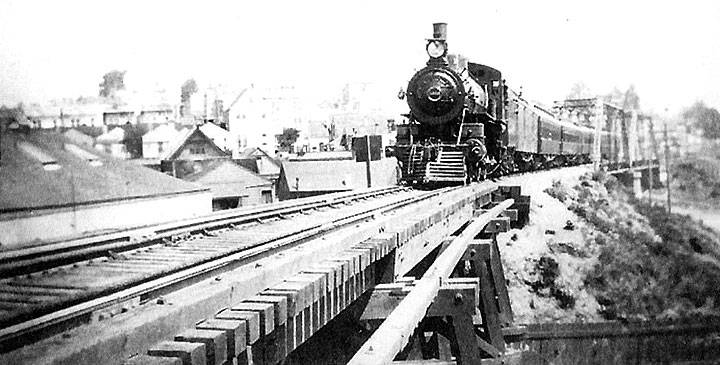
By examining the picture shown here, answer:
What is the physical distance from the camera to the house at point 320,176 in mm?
28594

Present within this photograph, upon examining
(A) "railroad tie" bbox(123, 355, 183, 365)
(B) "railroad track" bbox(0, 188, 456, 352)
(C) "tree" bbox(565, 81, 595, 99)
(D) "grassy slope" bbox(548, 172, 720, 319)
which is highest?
(C) "tree" bbox(565, 81, 595, 99)

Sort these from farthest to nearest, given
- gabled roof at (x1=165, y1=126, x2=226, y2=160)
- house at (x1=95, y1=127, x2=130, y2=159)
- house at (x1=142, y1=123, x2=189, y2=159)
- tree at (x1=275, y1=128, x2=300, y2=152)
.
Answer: tree at (x1=275, y1=128, x2=300, y2=152) → gabled roof at (x1=165, y1=126, x2=226, y2=160) → house at (x1=142, y1=123, x2=189, y2=159) → house at (x1=95, y1=127, x2=130, y2=159)

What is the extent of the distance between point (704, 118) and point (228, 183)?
15.2m

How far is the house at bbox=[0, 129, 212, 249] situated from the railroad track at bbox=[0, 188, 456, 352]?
57cm

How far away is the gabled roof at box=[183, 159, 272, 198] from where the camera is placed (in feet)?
66.6

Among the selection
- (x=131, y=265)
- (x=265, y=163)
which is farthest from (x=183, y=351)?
(x=265, y=163)

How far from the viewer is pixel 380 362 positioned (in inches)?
113

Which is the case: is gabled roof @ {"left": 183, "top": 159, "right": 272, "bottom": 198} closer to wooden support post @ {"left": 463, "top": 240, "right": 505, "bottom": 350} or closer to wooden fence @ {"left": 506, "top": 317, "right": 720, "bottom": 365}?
wooden fence @ {"left": 506, "top": 317, "right": 720, "bottom": 365}

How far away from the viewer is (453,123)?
584 inches

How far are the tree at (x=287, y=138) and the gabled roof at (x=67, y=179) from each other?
2942 centimetres

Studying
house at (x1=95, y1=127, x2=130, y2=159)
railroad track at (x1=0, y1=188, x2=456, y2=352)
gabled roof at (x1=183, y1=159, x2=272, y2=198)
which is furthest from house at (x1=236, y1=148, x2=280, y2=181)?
railroad track at (x1=0, y1=188, x2=456, y2=352)

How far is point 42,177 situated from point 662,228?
14.6 metres

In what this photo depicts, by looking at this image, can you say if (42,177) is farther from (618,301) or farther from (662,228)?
(662,228)

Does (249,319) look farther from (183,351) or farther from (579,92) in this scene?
(579,92)
